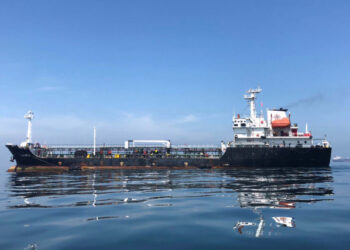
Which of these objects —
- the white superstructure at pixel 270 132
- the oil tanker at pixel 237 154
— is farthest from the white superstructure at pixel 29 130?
the white superstructure at pixel 270 132

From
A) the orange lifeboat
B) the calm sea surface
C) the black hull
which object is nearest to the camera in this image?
the calm sea surface

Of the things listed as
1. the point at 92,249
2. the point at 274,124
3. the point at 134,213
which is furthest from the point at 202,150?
the point at 92,249

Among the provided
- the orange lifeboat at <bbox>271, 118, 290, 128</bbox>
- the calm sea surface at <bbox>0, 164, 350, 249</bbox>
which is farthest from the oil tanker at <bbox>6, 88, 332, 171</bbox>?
the calm sea surface at <bbox>0, 164, 350, 249</bbox>

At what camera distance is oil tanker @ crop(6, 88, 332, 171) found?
173 feet

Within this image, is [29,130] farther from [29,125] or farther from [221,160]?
[221,160]

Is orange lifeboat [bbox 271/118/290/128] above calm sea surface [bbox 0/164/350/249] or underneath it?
above

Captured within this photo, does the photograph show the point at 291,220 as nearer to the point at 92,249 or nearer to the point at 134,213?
the point at 134,213

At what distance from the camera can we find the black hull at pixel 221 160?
2064 inches

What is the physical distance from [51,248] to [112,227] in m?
2.51

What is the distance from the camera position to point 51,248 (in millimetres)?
8102

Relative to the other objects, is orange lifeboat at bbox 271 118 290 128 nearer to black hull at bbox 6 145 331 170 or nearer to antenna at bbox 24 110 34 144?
black hull at bbox 6 145 331 170

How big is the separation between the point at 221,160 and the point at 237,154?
345 centimetres

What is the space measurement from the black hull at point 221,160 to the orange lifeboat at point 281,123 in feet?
18.4

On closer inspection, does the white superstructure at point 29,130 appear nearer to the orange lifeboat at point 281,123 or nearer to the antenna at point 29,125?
the antenna at point 29,125
